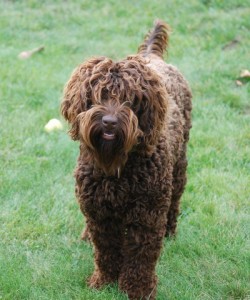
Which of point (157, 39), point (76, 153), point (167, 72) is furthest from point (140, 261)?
point (76, 153)

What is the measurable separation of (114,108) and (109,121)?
0.10m

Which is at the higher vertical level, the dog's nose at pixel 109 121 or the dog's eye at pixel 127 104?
the dog's eye at pixel 127 104

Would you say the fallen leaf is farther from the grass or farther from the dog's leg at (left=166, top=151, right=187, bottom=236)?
the dog's leg at (left=166, top=151, right=187, bottom=236)

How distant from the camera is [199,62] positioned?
886 cm

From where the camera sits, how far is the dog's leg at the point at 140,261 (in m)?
4.14

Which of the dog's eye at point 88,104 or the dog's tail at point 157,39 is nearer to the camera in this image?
the dog's eye at point 88,104

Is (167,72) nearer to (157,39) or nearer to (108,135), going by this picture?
(157,39)

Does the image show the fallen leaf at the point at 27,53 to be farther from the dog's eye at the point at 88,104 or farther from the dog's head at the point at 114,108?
the dog's eye at the point at 88,104

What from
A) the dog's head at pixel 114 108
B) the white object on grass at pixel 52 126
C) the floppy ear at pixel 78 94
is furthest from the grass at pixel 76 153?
the floppy ear at pixel 78 94

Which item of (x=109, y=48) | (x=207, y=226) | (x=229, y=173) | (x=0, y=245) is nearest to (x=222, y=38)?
(x=109, y=48)

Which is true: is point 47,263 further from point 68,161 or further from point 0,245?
point 68,161

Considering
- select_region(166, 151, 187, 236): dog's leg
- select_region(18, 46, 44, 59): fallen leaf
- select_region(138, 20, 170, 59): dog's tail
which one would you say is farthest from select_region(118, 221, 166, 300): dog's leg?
select_region(18, 46, 44, 59): fallen leaf

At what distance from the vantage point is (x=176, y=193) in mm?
5121

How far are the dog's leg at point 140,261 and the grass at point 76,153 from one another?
130 millimetres
